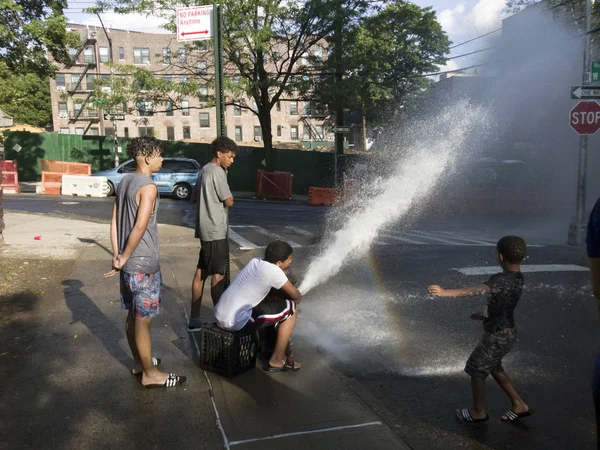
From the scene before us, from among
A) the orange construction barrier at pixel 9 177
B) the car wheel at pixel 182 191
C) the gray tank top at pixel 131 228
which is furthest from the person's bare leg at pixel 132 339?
the orange construction barrier at pixel 9 177

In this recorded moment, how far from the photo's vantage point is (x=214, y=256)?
16.7 feet

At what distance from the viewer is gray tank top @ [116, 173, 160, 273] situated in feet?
12.4

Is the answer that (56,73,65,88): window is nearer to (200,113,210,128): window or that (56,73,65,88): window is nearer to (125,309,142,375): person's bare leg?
(200,113,210,128): window

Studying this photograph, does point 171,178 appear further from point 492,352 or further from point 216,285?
point 492,352

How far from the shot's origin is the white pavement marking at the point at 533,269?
332 inches

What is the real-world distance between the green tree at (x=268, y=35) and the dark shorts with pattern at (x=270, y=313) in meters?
18.7

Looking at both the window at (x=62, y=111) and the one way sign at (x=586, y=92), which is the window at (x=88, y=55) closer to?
the window at (x=62, y=111)

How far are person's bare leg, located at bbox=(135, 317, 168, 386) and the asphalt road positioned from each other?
1.57 meters

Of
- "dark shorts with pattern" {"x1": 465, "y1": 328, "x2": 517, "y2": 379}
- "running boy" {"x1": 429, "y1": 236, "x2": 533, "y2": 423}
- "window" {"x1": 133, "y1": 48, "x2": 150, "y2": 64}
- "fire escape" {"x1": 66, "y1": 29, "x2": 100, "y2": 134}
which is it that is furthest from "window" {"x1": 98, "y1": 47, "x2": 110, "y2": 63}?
"dark shorts with pattern" {"x1": 465, "y1": 328, "x2": 517, "y2": 379}

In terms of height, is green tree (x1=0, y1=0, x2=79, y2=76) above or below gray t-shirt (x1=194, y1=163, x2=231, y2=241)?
above

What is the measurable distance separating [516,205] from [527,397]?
1555 centimetres

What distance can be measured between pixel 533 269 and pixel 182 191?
15035 millimetres

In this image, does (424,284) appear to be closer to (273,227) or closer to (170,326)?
(170,326)

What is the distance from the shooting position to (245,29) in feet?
70.3
